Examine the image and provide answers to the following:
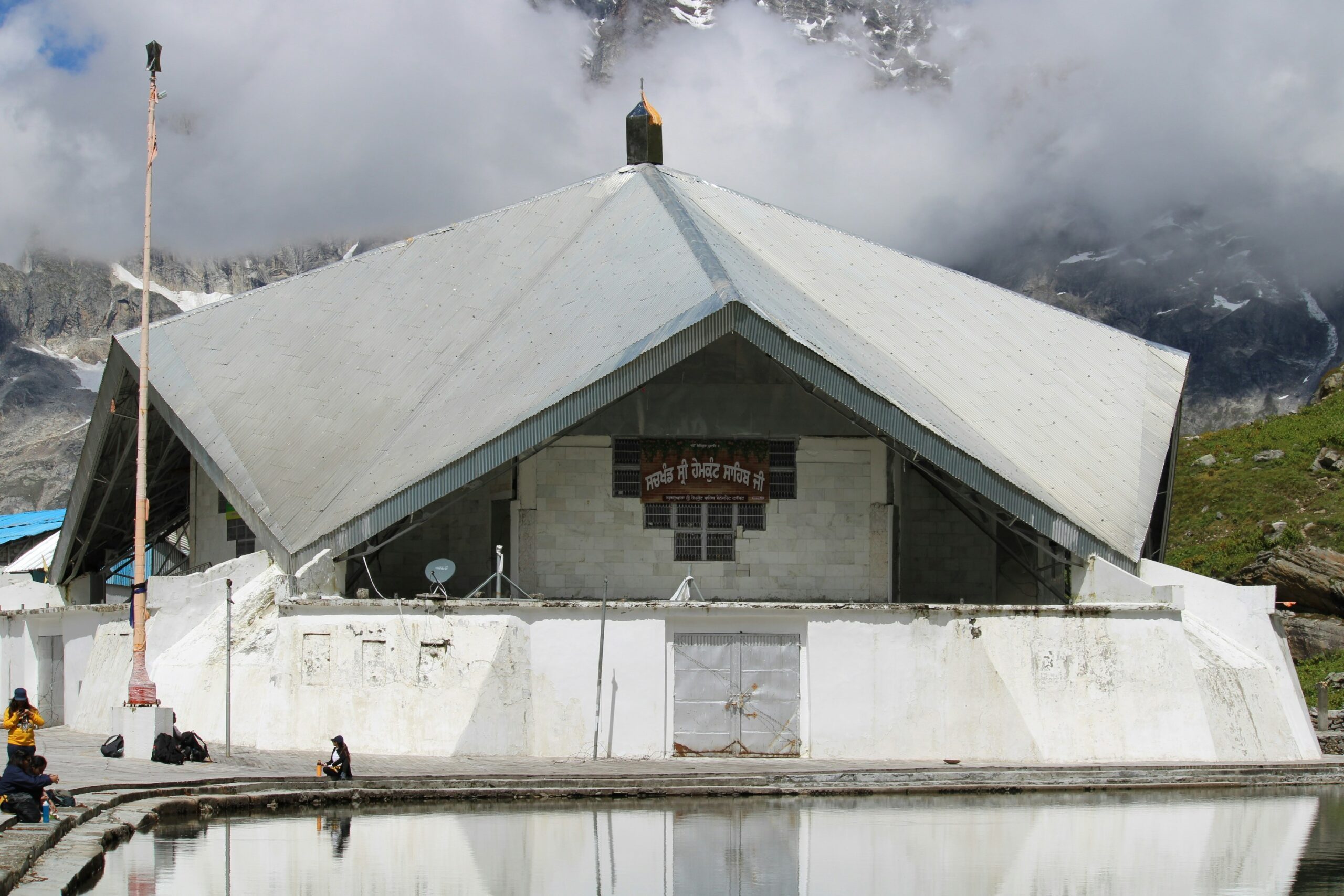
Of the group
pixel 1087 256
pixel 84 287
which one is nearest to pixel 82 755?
pixel 1087 256

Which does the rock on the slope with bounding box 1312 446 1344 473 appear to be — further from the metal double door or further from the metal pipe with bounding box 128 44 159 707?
the metal pipe with bounding box 128 44 159 707

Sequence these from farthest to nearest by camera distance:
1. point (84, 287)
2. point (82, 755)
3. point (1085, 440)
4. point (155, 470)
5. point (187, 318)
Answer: point (84, 287) → point (155, 470) → point (187, 318) → point (1085, 440) → point (82, 755)

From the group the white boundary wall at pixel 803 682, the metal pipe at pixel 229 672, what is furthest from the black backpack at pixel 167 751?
the white boundary wall at pixel 803 682

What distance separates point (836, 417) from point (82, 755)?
46.0ft

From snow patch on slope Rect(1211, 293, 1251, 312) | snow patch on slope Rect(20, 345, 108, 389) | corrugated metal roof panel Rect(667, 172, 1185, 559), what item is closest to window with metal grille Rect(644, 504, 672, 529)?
corrugated metal roof panel Rect(667, 172, 1185, 559)

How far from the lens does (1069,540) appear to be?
92.8 feet

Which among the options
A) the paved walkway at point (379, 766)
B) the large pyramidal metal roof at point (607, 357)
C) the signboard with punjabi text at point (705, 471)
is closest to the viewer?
the paved walkway at point (379, 766)

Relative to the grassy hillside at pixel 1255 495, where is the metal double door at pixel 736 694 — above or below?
below

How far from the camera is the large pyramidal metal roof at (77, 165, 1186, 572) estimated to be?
28.0 meters

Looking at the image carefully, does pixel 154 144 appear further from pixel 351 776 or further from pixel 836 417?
pixel 836 417

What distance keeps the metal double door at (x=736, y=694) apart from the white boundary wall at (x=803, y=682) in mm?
194

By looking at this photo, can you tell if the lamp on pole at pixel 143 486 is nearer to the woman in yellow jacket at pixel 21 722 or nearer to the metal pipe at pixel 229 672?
the metal pipe at pixel 229 672

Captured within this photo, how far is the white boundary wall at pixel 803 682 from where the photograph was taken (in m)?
26.4

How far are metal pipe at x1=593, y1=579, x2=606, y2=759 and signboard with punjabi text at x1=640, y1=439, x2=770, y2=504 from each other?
4.64 metres
